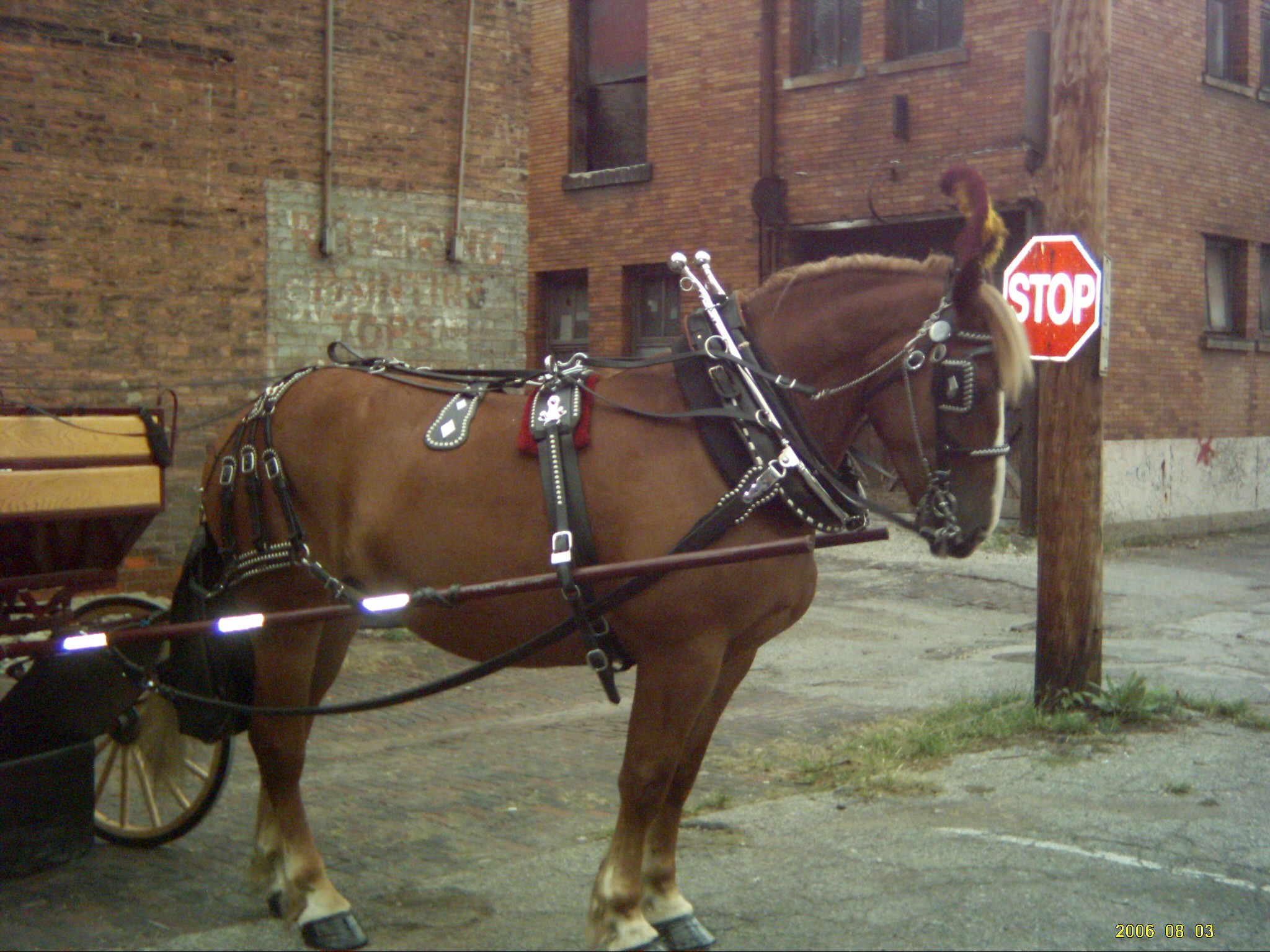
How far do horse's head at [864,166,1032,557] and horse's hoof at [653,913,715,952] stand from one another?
4.81 ft

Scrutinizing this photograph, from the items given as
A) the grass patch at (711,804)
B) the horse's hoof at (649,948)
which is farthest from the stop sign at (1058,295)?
the horse's hoof at (649,948)

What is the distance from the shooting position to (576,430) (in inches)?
175

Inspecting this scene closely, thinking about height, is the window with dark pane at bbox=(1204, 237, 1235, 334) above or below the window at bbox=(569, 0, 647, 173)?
below

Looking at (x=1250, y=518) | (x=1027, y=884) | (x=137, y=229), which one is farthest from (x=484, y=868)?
(x=1250, y=518)

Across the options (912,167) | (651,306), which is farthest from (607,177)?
(912,167)

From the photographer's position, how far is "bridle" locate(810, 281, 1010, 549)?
4301 millimetres

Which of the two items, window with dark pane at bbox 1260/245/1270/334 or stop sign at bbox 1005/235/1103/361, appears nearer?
stop sign at bbox 1005/235/1103/361

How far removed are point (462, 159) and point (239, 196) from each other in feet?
6.19

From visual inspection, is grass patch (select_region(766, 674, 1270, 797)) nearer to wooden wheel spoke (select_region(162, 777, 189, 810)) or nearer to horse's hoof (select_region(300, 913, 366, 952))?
horse's hoof (select_region(300, 913, 366, 952))

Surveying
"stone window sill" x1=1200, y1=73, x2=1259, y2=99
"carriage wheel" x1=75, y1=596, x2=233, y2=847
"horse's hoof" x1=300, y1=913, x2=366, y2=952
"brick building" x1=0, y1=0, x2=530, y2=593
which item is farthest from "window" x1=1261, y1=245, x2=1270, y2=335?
"horse's hoof" x1=300, y1=913, x2=366, y2=952

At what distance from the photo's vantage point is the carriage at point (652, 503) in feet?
14.0

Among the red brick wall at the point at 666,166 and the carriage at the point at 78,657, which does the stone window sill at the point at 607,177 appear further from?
the carriage at the point at 78,657

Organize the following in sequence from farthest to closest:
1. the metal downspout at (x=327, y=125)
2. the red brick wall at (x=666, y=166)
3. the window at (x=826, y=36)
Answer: the red brick wall at (x=666, y=166)
the window at (x=826, y=36)
the metal downspout at (x=327, y=125)

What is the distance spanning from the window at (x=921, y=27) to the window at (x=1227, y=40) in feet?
12.8
